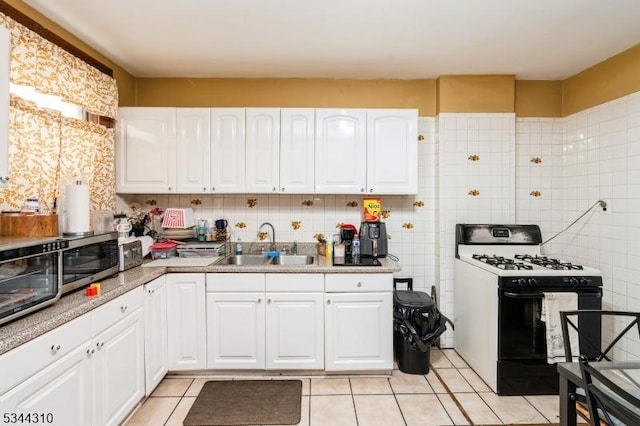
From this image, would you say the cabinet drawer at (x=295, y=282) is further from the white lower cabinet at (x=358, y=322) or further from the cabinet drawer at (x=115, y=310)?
the cabinet drawer at (x=115, y=310)

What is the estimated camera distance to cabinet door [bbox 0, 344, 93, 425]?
3.96 feet

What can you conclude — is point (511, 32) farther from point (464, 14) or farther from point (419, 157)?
point (419, 157)

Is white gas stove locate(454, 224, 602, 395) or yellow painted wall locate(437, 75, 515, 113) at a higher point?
yellow painted wall locate(437, 75, 515, 113)

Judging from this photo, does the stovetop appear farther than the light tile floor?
Yes

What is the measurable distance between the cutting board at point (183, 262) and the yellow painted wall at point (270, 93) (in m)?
1.43

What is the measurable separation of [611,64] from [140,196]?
4.14 m

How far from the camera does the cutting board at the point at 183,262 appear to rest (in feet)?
7.82

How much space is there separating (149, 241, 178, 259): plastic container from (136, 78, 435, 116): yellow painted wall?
132cm

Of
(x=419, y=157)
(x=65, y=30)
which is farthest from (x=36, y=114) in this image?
(x=419, y=157)

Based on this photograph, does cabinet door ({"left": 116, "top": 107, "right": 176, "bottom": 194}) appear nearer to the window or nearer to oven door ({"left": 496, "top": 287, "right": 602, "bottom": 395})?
the window

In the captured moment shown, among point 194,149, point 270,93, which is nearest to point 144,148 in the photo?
point 194,149

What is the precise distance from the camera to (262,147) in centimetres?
272

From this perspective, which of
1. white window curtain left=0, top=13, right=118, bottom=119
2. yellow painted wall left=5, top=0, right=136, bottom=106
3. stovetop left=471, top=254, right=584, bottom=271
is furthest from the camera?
stovetop left=471, top=254, right=584, bottom=271

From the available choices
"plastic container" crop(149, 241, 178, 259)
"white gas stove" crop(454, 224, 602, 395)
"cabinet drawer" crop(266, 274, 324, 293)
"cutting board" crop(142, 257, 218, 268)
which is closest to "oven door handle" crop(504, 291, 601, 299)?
"white gas stove" crop(454, 224, 602, 395)
